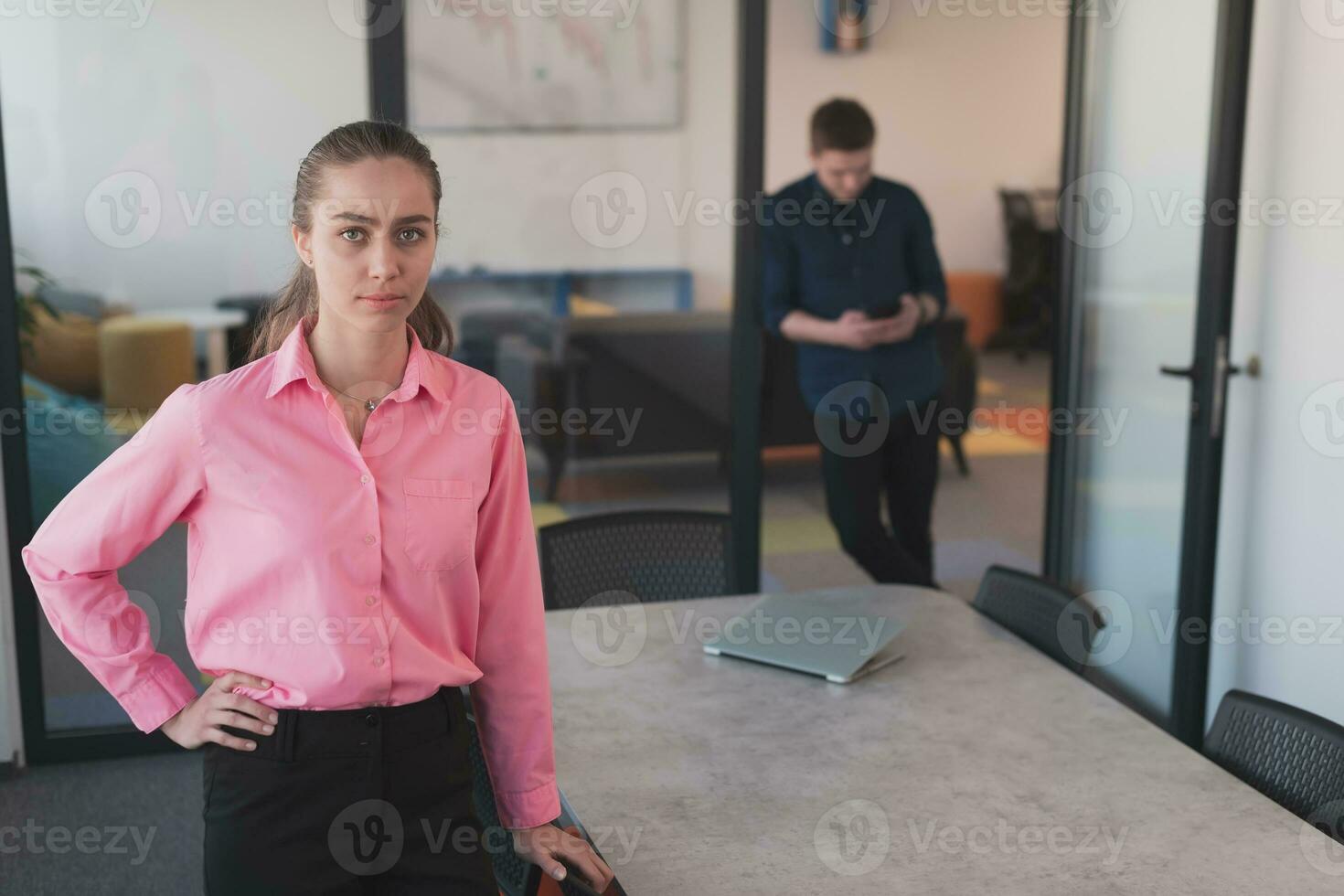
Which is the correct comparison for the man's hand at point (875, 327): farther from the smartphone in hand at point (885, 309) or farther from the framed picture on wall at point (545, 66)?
the framed picture on wall at point (545, 66)

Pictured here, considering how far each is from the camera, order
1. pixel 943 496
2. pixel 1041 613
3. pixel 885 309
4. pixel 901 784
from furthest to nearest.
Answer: pixel 943 496 → pixel 885 309 → pixel 1041 613 → pixel 901 784

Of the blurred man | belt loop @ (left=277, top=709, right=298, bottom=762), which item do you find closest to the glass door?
the blurred man

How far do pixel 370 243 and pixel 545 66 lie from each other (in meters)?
2.40

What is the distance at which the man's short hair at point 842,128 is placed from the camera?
3945 millimetres

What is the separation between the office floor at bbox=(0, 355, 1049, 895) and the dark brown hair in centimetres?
183

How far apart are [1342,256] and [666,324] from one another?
182 centimetres

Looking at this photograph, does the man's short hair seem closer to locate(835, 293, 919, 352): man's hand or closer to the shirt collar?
A: locate(835, 293, 919, 352): man's hand

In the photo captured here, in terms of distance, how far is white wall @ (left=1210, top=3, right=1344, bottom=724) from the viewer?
10.8 feet

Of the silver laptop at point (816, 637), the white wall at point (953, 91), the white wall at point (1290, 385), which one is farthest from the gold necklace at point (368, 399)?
the white wall at point (953, 91)

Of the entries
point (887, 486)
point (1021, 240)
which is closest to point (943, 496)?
point (887, 486)

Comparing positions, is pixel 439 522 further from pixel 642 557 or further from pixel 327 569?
pixel 642 557

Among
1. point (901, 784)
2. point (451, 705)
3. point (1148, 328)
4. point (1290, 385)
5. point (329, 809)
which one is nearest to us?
point (329, 809)

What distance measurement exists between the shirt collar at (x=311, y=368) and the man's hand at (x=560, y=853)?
576mm

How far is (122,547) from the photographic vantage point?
5.41 ft
